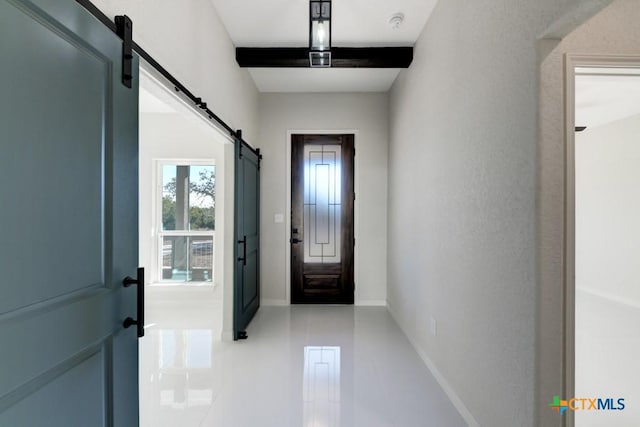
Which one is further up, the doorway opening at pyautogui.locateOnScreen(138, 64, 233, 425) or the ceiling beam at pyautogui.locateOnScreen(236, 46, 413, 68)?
the ceiling beam at pyautogui.locateOnScreen(236, 46, 413, 68)

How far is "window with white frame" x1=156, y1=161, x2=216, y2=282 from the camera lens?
5.31 meters

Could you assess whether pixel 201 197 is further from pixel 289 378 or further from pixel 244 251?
pixel 289 378

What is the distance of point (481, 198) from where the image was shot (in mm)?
1985

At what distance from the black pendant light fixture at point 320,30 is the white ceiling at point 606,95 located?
1832 mm

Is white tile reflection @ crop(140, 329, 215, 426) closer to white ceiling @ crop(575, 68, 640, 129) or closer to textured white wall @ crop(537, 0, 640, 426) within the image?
textured white wall @ crop(537, 0, 640, 426)

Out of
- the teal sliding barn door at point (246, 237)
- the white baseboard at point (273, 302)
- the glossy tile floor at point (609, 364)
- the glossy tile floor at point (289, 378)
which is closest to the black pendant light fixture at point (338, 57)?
the teal sliding barn door at point (246, 237)

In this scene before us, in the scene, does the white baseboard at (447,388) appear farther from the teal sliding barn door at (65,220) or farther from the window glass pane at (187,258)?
the window glass pane at (187,258)

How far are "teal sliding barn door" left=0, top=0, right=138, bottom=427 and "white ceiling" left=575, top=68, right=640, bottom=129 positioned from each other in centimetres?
202

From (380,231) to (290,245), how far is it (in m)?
1.32

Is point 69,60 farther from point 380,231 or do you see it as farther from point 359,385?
point 380,231

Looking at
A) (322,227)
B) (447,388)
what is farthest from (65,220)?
(322,227)

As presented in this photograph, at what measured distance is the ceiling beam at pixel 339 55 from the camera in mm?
3574

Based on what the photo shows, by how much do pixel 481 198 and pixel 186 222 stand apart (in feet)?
15.0

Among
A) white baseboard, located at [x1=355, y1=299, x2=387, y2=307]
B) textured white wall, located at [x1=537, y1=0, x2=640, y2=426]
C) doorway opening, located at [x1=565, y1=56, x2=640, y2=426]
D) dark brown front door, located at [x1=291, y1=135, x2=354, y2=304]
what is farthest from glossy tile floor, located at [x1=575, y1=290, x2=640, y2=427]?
dark brown front door, located at [x1=291, y1=135, x2=354, y2=304]
